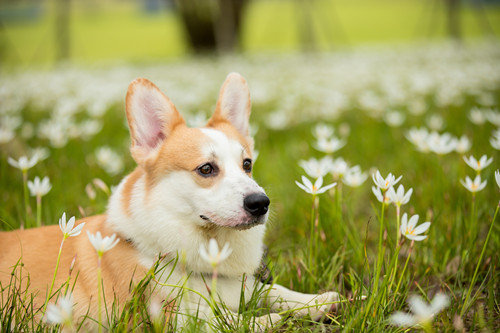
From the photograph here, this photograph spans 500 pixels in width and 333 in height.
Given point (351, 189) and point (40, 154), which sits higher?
point (40, 154)

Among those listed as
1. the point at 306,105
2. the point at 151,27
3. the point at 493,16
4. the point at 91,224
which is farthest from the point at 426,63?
the point at 151,27

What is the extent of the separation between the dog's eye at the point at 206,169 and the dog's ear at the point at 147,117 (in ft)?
1.04

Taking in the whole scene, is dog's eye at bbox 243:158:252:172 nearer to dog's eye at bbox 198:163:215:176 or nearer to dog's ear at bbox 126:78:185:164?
dog's eye at bbox 198:163:215:176

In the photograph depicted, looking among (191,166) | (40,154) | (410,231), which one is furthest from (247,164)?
(40,154)

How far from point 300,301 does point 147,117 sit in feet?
4.07

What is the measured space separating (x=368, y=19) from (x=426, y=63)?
16768 millimetres

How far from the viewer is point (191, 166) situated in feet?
6.72

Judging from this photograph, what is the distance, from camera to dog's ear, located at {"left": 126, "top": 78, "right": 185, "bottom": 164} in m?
2.16

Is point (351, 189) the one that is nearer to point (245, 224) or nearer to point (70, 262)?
point (245, 224)

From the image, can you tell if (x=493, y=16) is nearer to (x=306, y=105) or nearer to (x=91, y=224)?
(x=306, y=105)

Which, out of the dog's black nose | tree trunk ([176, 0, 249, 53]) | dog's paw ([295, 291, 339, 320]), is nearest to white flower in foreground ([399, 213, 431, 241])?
dog's paw ([295, 291, 339, 320])

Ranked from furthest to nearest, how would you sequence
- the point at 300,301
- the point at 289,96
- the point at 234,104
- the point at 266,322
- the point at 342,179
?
1. the point at 289,96
2. the point at 342,179
3. the point at 234,104
4. the point at 300,301
5. the point at 266,322

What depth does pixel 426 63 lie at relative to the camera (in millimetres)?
11320

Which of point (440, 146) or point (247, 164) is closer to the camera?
point (247, 164)
